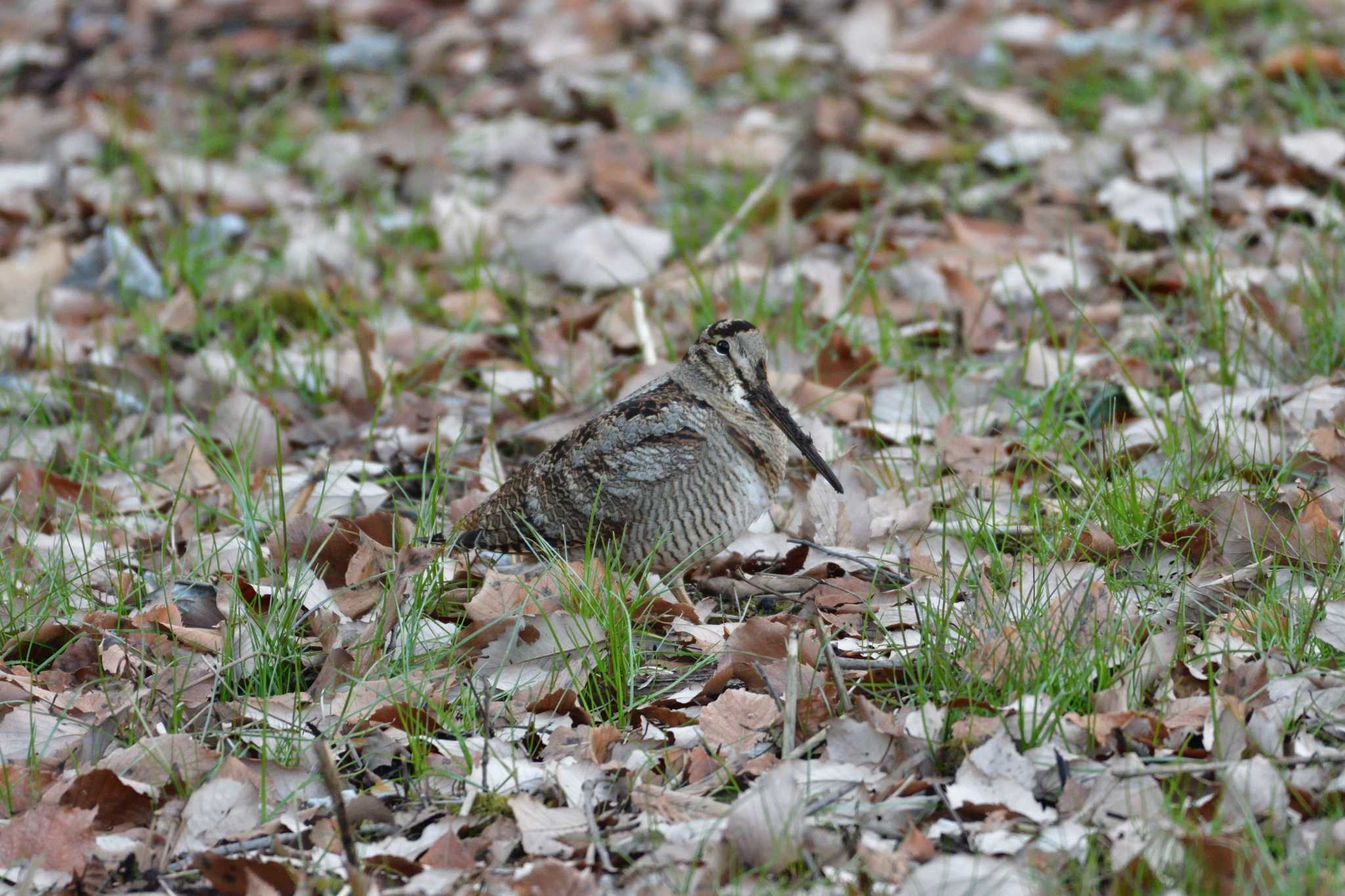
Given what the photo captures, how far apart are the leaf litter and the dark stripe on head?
1.55ft

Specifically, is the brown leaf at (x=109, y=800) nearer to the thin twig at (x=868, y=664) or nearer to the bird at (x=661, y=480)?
the bird at (x=661, y=480)

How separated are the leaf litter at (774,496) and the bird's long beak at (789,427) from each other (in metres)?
0.15

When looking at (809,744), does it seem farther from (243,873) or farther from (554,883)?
(243,873)

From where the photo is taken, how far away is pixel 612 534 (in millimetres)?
3752

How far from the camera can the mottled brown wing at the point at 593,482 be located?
374 centimetres

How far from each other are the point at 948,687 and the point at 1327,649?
747 millimetres

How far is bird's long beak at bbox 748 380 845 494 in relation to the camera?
12.4 feet

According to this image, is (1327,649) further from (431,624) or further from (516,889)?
(431,624)

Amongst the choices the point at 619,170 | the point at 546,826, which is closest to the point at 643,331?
the point at 619,170

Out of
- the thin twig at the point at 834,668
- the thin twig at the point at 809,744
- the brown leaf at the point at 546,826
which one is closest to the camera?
the brown leaf at the point at 546,826

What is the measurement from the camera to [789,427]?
3.87m

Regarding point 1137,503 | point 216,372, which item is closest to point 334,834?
point 1137,503

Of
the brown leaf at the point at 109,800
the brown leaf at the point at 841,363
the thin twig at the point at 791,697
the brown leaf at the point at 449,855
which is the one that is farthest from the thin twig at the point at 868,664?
the brown leaf at the point at 841,363

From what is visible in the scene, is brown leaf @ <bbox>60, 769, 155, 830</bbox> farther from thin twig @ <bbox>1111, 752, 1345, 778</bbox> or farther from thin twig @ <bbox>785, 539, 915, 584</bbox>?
thin twig @ <bbox>1111, 752, 1345, 778</bbox>
